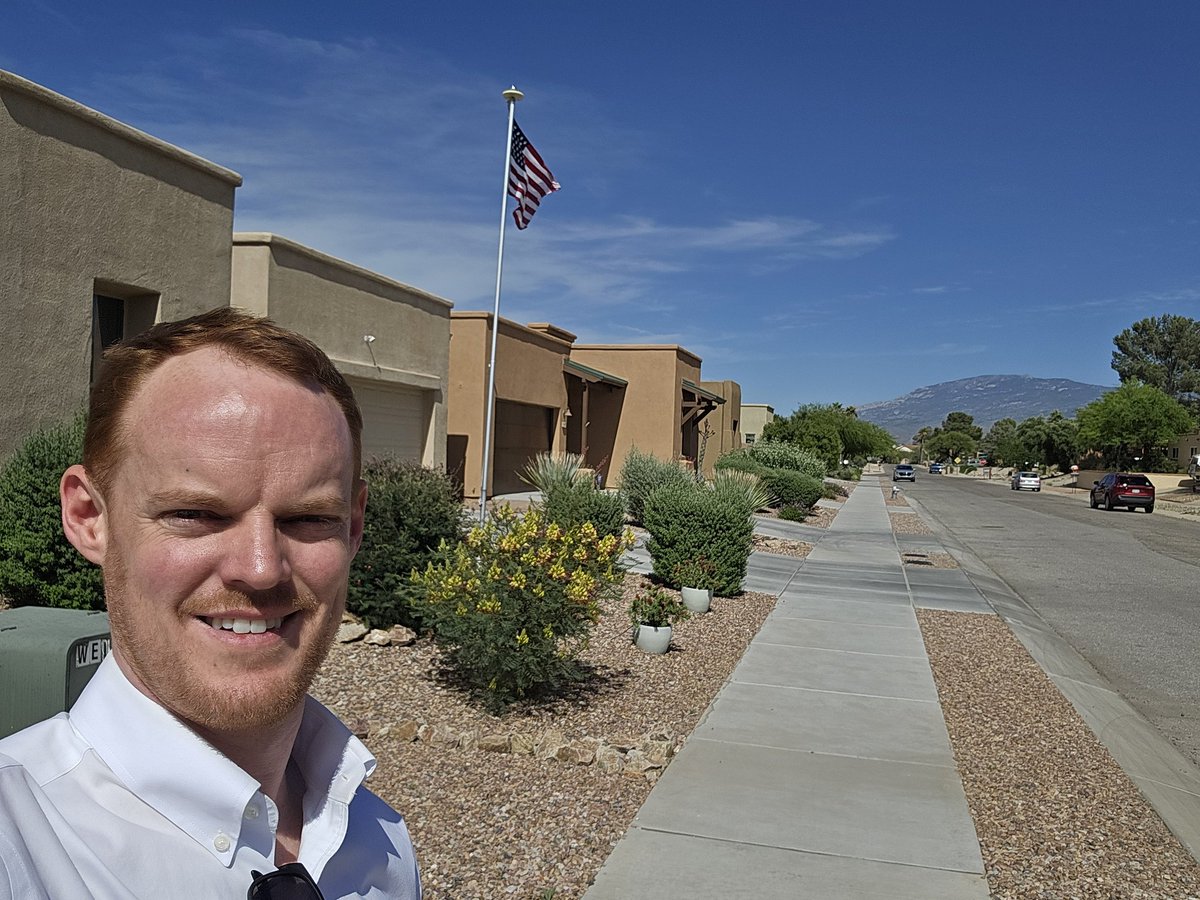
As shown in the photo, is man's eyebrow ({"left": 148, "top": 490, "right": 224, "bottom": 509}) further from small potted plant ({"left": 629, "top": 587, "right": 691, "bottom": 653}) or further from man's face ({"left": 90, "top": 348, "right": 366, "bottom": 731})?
small potted plant ({"left": 629, "top": 587, "right": 691, "bottom": 653})

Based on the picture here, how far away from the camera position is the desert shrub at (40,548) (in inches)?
292

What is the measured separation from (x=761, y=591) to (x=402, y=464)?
7.18m

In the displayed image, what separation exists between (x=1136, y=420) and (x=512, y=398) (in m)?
55.4

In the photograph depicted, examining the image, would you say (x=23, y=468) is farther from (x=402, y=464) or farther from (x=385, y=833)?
(x=385, y=833)

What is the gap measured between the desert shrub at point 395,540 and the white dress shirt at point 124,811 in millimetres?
8002

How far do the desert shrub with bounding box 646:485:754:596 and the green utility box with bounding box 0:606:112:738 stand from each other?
424 inches

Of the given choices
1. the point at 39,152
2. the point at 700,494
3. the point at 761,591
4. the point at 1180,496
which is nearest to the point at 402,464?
the point at 39,152

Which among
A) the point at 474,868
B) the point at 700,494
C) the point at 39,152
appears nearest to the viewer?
the point at 474,868

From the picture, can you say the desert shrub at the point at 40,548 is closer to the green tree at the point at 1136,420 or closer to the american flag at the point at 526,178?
the american flag at the point at 526,178

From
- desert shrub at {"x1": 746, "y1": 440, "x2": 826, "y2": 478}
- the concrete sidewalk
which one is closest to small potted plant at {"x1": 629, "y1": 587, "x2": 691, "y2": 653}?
the concrete sidewalk

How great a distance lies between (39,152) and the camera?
10.2 meters

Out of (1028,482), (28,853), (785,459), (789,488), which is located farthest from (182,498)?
(1028,482)

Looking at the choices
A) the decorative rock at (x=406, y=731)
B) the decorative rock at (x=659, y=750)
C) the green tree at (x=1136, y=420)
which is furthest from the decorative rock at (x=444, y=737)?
the green tree at (x=1136, y=420)

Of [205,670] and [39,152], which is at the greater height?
[39,152]
